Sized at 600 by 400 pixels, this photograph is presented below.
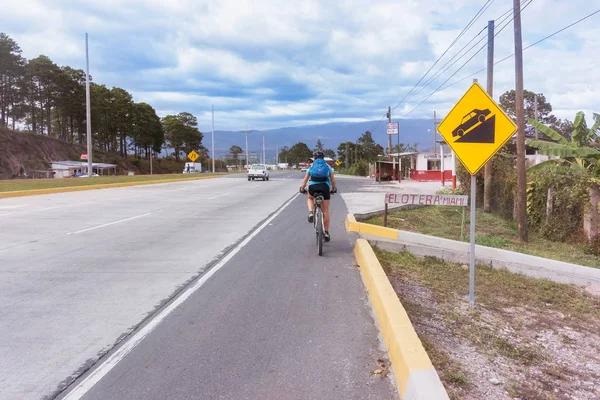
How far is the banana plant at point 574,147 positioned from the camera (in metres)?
13.3

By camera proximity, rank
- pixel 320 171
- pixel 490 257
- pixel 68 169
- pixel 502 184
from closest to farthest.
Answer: pixel 490 257 < pixel 320 171 < pixel 502 184 < pixel 68 169

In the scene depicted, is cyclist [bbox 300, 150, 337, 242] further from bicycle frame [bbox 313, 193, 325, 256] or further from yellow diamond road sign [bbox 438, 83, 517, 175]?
yellow diamond road sign [bbox 438, 83, 517, 175]

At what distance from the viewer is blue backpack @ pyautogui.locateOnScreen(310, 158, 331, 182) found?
9164mm

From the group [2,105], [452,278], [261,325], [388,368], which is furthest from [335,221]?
[2,105]

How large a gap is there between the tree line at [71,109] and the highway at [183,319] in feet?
213

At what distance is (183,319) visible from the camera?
5.38m

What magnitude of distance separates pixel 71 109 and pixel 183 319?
7728cm

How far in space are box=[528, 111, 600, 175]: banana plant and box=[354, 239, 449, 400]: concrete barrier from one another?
9439 mm

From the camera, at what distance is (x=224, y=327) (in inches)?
202

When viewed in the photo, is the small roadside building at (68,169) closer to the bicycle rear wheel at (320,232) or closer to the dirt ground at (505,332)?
the bicycle rear wheel at (320,232)

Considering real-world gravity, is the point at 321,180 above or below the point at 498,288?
above

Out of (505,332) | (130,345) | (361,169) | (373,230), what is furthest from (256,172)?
(130,345)

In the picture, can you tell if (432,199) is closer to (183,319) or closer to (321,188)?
(321,188)

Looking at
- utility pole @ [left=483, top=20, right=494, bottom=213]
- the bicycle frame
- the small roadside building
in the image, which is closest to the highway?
the bicycle frame
